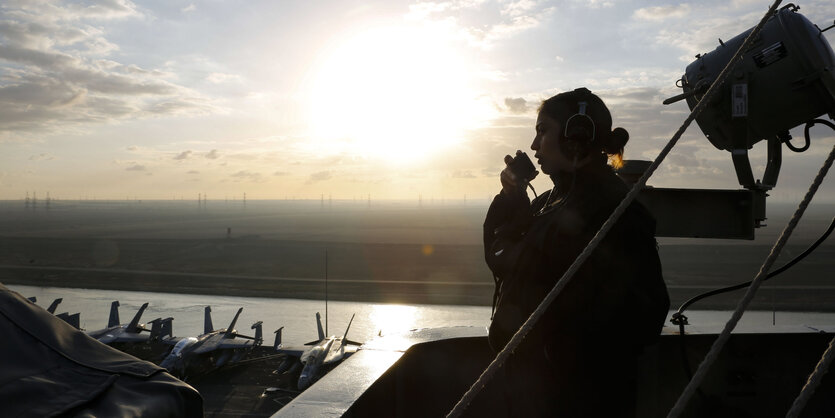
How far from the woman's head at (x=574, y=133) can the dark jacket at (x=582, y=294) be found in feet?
0.31

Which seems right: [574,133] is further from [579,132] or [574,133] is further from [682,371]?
[682,371]

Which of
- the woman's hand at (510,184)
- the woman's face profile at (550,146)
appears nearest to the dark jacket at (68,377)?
the woman's hand at (510,184)

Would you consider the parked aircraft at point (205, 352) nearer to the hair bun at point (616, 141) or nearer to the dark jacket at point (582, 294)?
the dark jacket at point (582, 294)

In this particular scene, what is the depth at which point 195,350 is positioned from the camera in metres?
23.0

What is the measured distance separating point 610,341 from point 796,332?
3.08m

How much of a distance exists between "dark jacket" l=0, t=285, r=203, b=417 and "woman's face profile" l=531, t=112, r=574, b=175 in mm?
1751

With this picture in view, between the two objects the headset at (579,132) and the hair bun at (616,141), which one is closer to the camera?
the headset at (579,132)

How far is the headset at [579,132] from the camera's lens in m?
2.18

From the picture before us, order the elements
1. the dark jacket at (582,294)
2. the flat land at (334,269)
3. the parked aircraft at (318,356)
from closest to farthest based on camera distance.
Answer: the dark jacket at (582,294) < the parked aircraft at (318,356) < the flat land at (334,269)

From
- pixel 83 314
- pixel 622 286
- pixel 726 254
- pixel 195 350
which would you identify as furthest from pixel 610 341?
pixel 726 254

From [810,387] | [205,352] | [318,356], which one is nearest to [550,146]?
[810,387]

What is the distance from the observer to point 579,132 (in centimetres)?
218

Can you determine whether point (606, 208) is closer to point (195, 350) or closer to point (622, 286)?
point (622, 286)

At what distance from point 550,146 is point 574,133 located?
0.46 feet
